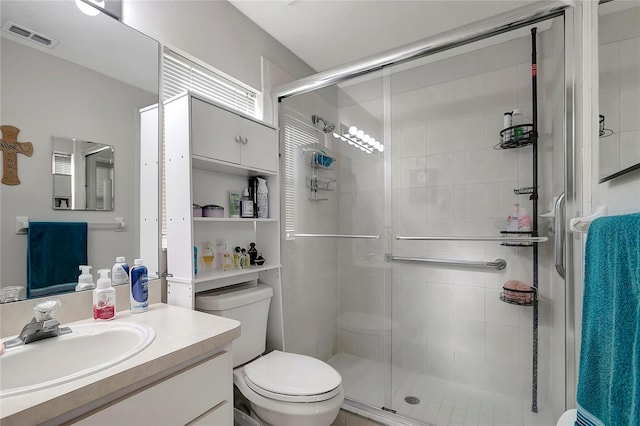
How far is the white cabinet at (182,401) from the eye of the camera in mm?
719

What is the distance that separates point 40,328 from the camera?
0.90 meters

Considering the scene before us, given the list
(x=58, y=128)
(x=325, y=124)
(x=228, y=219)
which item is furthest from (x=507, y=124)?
(x=58, y=128)

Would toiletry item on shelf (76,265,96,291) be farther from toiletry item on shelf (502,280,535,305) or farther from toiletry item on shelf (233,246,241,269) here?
toiletry item on shelf (502,280,535,305)

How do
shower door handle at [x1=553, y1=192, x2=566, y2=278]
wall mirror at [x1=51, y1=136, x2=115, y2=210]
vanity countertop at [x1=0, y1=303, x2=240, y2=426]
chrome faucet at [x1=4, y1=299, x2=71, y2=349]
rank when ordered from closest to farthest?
vanity countertop at [x1=0, y1=303, x2=240, y2=426] → chrome faucet at [x1=4, y1=299, x2=71, y2=349] → wall mirror at [x1=51, y1=136, x2=115, y2=210] → shower door handle at [x1=553, y1=192, x2=566, y2=278]

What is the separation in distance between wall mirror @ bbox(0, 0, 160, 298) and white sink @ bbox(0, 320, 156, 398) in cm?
26

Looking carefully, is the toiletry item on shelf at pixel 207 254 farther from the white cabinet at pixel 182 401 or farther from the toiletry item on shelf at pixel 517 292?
the toiletry item on shelf at pixel 517 292

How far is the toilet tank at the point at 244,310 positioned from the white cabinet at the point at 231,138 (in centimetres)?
66

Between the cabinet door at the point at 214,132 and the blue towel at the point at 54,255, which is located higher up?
the cabinet door at the point at 214,132

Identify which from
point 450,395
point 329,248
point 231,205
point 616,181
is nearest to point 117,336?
point 231,205

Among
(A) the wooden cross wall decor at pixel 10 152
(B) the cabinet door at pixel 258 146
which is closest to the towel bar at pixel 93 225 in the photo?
(A) the wooden cross wall decor at pixel 10 152

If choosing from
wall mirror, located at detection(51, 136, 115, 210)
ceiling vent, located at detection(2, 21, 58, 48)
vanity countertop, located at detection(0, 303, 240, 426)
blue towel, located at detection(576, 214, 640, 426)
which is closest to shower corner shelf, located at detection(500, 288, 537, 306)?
blue towel, located at detection(576, 214, 640, 426)

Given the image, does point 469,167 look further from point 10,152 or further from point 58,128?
point 10,152

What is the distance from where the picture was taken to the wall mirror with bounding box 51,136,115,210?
42.4 inches

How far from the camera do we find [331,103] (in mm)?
2166
